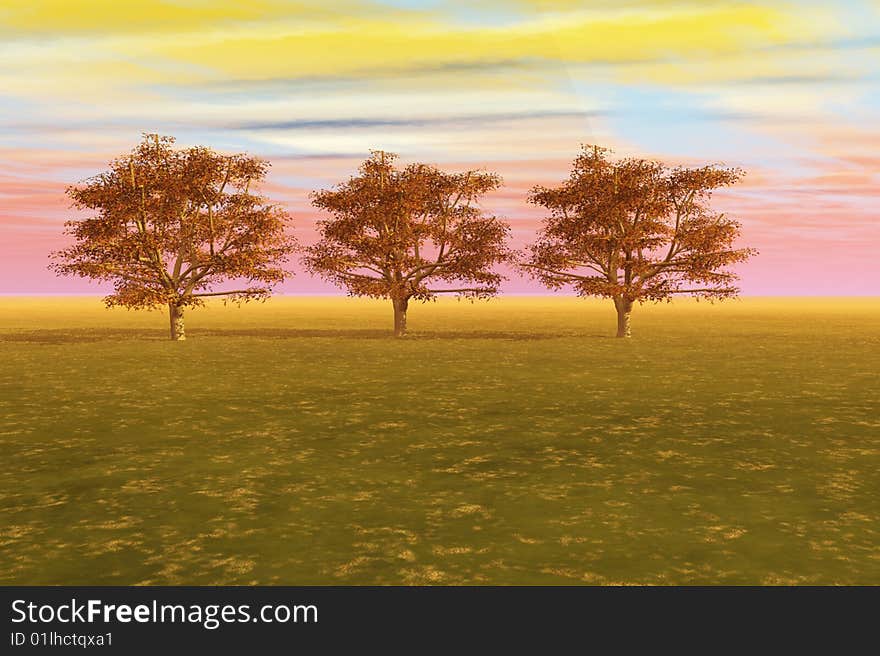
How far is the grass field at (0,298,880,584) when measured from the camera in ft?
33.2

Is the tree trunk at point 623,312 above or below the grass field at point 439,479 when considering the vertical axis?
above

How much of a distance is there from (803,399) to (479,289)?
38393mm

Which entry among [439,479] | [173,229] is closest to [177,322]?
[173,229]

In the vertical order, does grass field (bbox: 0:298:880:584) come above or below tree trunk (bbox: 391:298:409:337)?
below

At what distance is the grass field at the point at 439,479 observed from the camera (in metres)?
10.1

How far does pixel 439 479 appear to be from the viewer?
1492 centimetres

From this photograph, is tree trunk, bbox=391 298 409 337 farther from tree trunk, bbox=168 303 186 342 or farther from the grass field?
the grass field

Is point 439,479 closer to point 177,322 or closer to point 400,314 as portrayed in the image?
point 177,322

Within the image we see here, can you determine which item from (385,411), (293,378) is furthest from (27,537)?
(293,378)

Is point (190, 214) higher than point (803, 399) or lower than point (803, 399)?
higher

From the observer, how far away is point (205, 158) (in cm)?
5866

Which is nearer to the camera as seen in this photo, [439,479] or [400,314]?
[439,479]

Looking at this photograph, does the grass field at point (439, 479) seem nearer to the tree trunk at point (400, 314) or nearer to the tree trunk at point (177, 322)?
the tree trunk at point (177, 322)
